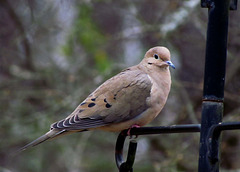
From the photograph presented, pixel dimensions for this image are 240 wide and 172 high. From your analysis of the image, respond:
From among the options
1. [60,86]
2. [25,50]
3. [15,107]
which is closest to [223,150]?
[60,86]

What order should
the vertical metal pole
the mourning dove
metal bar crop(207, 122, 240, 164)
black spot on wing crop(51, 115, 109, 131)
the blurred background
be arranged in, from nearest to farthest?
metal bar crop(207, 122, 240, 164), the vertical metal pole, black spot on wing crop(51, 115, 109, 131), the mourning dove, the blurred background

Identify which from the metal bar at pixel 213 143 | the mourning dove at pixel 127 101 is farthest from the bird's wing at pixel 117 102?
the metal bar at pixel 213 143

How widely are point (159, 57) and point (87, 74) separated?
2.23 m

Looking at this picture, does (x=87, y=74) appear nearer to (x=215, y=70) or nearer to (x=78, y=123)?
(x=78, y=123)

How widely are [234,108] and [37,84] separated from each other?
9.02 ft

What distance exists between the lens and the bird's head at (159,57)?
363cm

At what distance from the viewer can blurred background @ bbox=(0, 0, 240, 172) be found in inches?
200

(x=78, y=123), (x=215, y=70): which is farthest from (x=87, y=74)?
(x=215, y=70)

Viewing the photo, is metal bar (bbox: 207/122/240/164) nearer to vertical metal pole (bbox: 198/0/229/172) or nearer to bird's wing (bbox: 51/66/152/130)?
vertical metal pole (bbox: 198/0/229/172)

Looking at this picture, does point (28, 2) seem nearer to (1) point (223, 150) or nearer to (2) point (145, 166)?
(2) point (145, 166)

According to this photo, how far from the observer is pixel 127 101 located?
3.58 metres

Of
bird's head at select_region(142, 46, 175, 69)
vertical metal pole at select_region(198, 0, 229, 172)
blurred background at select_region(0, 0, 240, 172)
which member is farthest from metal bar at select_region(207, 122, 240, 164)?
blurred background at select_region(0, 0, 240, 172)

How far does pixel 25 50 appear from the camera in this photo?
6355 mm

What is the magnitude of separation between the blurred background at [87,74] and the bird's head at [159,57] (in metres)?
1.03
